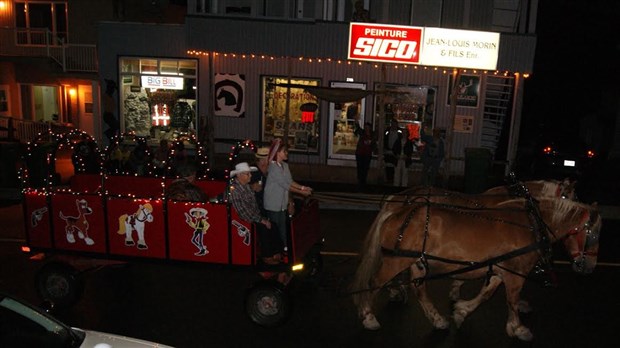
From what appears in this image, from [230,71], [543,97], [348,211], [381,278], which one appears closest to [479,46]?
[348,211]

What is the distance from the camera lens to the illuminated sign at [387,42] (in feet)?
47.8

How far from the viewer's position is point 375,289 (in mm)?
6539

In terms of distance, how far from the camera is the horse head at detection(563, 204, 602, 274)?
20.3ft

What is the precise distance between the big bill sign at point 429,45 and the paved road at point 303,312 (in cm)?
737

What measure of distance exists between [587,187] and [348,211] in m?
8.91

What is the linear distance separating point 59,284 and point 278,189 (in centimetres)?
312

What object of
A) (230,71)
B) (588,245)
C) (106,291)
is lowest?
(106,291)

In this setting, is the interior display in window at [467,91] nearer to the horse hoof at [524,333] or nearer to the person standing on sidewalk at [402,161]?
the person standing on sidewalk at [402,161]

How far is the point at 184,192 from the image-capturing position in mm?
6926

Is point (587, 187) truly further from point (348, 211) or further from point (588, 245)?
point (588, 245)

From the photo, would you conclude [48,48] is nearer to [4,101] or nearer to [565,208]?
[4,101]

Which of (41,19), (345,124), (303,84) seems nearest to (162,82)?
(303,84)

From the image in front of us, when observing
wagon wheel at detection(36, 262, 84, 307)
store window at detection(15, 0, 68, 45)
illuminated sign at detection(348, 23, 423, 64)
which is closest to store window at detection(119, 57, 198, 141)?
illuminated sign at detection(348, 23, 423, 64)

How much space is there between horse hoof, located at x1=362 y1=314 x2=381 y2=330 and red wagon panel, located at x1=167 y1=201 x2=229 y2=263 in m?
1.89
